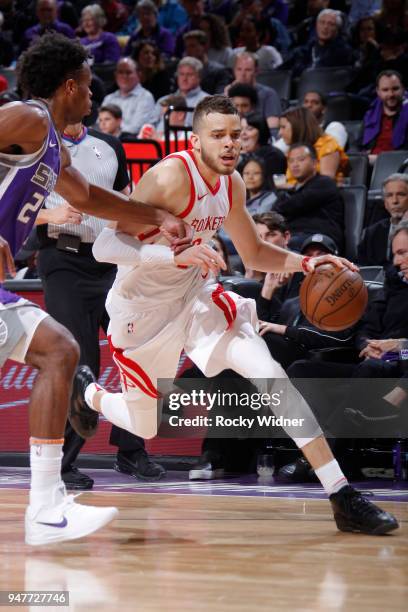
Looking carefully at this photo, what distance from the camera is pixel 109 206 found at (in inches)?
171

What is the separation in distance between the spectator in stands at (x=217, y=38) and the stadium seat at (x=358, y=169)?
3298mm

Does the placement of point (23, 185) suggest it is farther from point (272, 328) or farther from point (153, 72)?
point (153, 72)

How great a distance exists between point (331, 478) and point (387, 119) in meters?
5.47

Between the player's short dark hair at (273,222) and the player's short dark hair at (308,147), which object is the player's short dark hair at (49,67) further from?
the player's short dark hair at (308,147)

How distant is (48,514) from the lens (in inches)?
148

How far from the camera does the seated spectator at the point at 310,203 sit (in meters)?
7.45

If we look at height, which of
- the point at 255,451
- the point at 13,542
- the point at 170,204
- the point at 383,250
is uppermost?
the point at 170,204

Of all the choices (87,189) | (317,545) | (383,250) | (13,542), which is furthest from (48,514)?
(383,250)

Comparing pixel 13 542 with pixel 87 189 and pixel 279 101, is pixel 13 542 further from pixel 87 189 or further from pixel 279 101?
pixel 279 101

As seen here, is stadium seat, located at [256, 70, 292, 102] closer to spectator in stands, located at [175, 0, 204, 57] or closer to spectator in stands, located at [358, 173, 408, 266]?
spectator in stands, located at [175, 0, 204, 57]

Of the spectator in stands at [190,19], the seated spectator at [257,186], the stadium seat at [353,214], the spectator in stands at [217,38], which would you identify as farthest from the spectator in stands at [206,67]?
the stadium seat at [353,214]

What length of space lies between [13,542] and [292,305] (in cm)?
301

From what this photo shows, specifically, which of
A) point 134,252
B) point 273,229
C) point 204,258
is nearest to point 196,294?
point 134,252

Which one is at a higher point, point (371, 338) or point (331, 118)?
point (331, 118)
